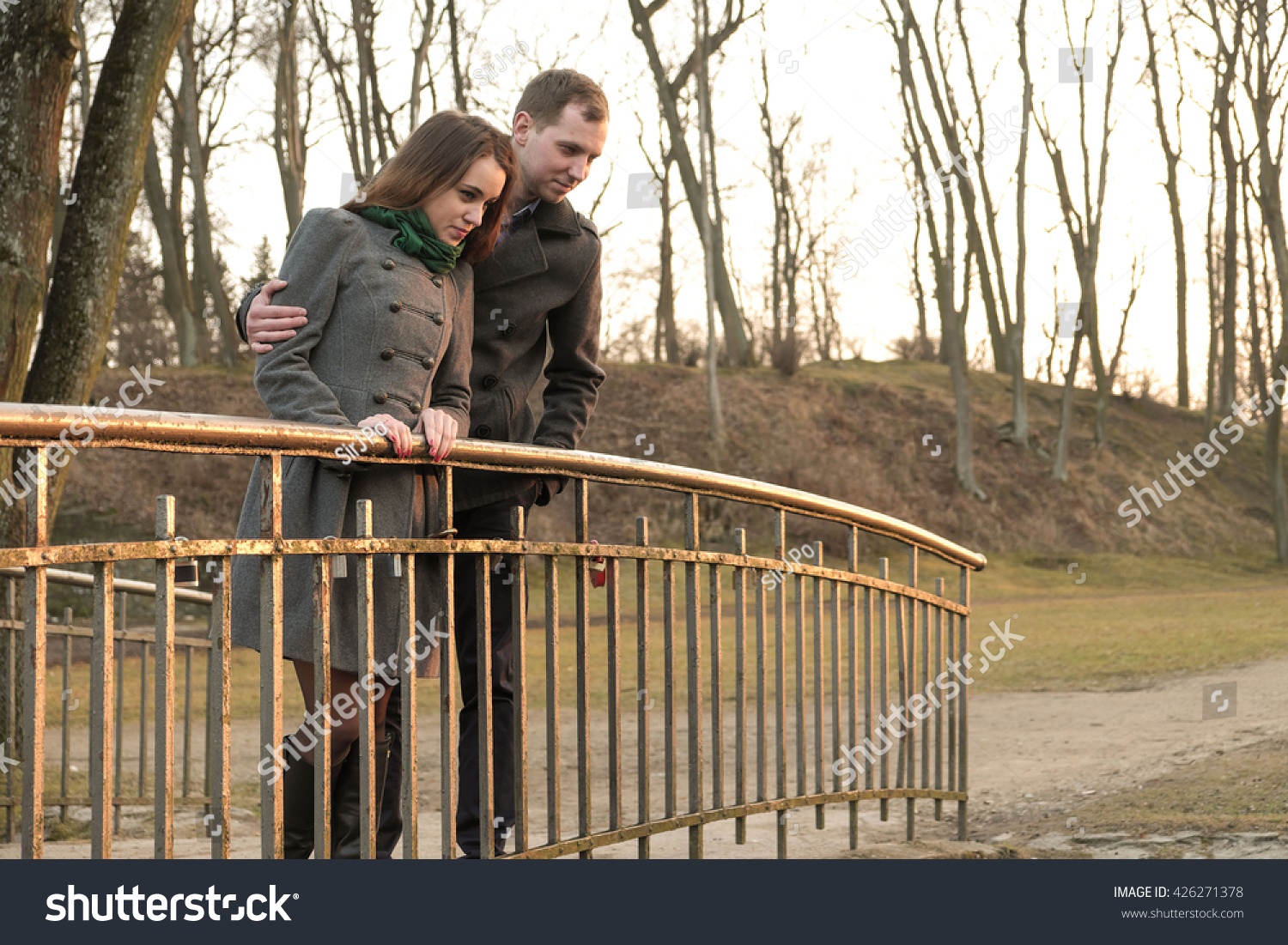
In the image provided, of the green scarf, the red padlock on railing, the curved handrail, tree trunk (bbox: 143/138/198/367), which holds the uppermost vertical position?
tree trunk (bbox: 143/138/198/367)

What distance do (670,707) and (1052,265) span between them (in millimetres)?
33543

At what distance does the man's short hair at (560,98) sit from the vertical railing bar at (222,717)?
1522 mm

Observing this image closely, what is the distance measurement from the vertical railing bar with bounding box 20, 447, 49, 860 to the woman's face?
117 cm

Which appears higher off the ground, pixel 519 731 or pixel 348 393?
pixel 348 393

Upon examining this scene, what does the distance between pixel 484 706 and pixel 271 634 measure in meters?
0.62

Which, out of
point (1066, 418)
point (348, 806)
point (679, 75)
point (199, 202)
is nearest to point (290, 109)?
point (199, 202)

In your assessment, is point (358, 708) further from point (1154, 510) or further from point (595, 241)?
point (1154, 510)

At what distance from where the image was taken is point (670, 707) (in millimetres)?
3287

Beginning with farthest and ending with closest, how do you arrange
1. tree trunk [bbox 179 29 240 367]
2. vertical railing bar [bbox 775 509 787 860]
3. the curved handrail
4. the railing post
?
tree trunk [bbox 179 29 240 367] < vertical railing bar [bbox 775 509 787 860] < the railing post < the curved handrail

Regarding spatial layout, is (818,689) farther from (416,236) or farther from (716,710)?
Result: (416,236)

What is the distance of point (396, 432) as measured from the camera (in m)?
2.49

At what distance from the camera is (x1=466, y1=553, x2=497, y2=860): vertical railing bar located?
279 cm

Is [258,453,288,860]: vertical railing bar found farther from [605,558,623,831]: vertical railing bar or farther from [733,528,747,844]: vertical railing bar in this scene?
[733,528,747,844]: vertical railing bar

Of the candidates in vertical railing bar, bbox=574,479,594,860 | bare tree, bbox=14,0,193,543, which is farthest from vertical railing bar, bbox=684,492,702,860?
bare tree, bbox=14,0,193,543
